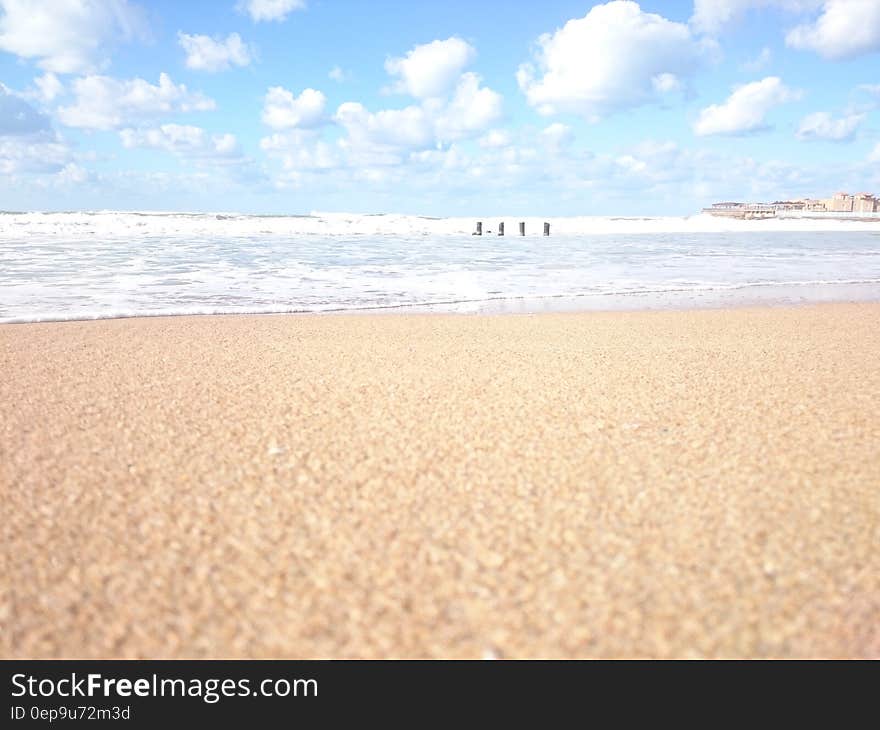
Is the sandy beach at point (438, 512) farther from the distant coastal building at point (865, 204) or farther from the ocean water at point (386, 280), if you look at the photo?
the distant coastal building at point (865, 204)

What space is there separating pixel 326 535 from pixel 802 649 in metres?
1.14

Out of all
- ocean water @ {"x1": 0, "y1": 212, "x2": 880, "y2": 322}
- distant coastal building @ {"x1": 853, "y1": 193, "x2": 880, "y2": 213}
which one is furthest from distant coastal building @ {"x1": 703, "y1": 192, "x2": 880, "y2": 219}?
ocean water @ {"x1": 0, "y1": 212, "x2": 880, "y2": 322}

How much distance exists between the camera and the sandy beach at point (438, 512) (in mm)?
1290

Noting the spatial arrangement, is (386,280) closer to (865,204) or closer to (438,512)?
(438,512)

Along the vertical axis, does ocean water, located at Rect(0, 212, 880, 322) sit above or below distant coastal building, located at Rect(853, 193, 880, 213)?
below

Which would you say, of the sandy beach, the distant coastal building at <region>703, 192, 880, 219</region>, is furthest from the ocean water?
the distant coastal building at <region>703, 192, 880, 219</region>

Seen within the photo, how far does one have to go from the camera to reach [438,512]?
1773 millimetres

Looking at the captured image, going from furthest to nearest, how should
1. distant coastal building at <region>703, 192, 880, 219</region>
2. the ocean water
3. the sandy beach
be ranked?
distant coastal building at <region>703, 192, 880, 219</region>
the ocean water
the sandy beach

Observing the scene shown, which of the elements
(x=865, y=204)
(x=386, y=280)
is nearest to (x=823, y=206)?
(x=865, y=204)

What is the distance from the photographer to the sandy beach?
1290 millimetres

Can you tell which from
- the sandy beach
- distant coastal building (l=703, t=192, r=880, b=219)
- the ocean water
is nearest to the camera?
the sandy beach

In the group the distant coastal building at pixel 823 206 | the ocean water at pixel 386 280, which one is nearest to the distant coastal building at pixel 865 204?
the distant coastal building at pixel 823 206

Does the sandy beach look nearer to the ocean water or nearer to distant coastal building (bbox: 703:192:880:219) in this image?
the ocean water

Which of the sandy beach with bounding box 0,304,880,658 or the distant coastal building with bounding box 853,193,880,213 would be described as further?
the distant coastal building with bounding box 853,193,880,213
